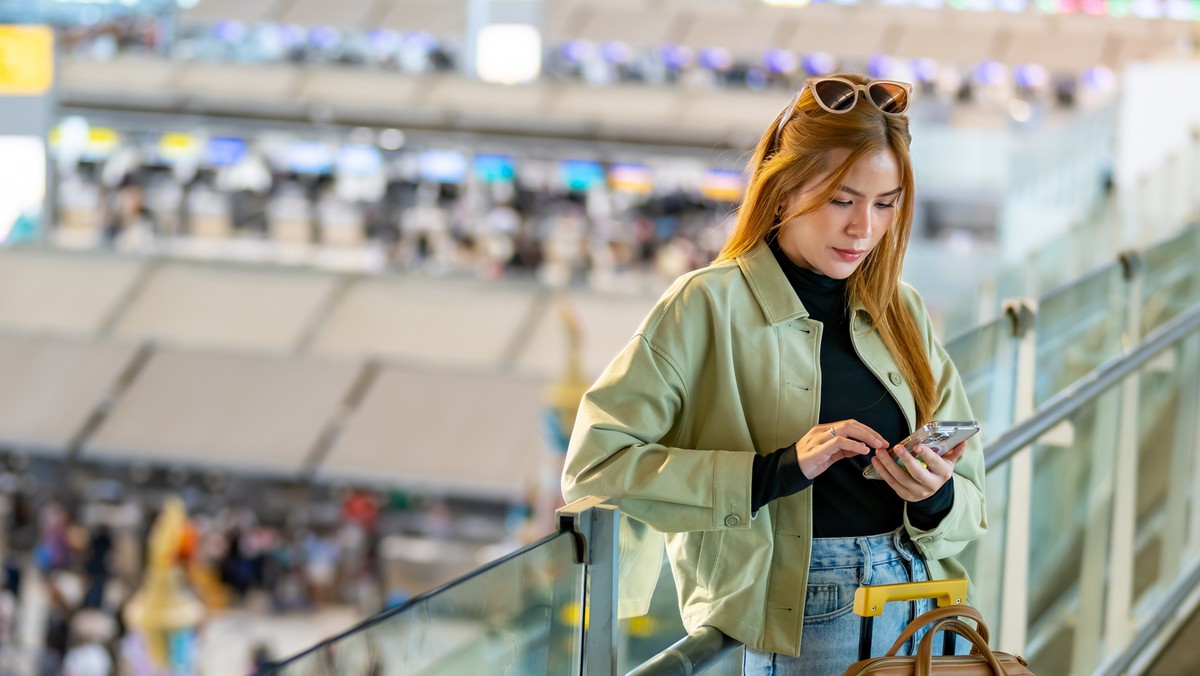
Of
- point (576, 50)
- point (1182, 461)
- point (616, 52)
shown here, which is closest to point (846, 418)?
point (1182, 461)

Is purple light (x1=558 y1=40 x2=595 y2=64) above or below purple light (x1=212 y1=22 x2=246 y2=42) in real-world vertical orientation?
below

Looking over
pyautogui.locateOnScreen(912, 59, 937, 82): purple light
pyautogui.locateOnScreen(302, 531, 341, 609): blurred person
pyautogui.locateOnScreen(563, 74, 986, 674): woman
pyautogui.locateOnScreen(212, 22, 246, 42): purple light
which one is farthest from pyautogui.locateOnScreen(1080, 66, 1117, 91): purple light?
pyautogui.locateOnScreen(563, 74, 986, 674): woman

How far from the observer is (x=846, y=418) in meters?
1.79

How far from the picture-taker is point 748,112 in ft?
84.1

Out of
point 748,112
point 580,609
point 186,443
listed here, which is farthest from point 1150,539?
point 748,112

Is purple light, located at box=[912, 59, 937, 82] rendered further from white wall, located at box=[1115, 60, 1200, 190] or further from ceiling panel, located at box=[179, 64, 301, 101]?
white wall, located at box=[1115, 60, 1200, 190]

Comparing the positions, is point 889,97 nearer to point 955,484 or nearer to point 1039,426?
point 955,484

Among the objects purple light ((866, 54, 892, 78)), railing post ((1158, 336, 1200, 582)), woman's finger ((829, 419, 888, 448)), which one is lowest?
railing post ((1158, 336, 1200, 582))

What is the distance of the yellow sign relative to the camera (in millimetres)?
14445

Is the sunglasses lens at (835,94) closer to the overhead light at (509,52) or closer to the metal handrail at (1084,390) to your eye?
the metal handrail at (1084,390)

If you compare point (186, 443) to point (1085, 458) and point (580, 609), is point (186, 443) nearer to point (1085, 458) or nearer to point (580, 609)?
point (1085, 458)

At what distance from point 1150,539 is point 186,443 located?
12.6 metres

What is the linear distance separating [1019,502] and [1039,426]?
437mm

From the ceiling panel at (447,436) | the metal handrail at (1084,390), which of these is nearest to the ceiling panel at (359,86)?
the ceiling panel at (447,436)
